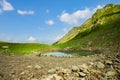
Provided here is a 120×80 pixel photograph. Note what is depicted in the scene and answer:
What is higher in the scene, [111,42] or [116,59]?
[111,42]

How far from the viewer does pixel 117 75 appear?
21.6 meters

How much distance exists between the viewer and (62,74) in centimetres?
2359

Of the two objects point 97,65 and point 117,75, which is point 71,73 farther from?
point 117,75

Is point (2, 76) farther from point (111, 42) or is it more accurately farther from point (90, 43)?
point (90, 43)

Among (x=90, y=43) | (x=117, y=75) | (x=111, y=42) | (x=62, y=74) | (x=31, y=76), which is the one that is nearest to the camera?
(x=117, y=75)

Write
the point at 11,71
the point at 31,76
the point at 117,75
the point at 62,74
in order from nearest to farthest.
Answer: the point at 117,75
the point at 62,74
the point at 31,76
the point at 11,71

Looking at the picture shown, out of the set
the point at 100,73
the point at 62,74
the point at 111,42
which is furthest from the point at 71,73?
the point at 111,42

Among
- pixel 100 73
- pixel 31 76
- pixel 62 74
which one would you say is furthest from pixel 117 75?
pixel 31 76

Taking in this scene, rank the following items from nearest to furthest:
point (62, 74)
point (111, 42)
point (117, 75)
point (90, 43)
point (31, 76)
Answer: point (117, 75)
point (62, 74)
point (31, 76)
point (111, 42)
point (90, 43)

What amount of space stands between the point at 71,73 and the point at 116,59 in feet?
15.3

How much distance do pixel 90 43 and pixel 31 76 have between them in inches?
3704

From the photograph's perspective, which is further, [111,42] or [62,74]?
[111,42]

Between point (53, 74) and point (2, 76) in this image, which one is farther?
point (2, 76)

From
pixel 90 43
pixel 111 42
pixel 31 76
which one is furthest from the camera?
pixel 90 43
